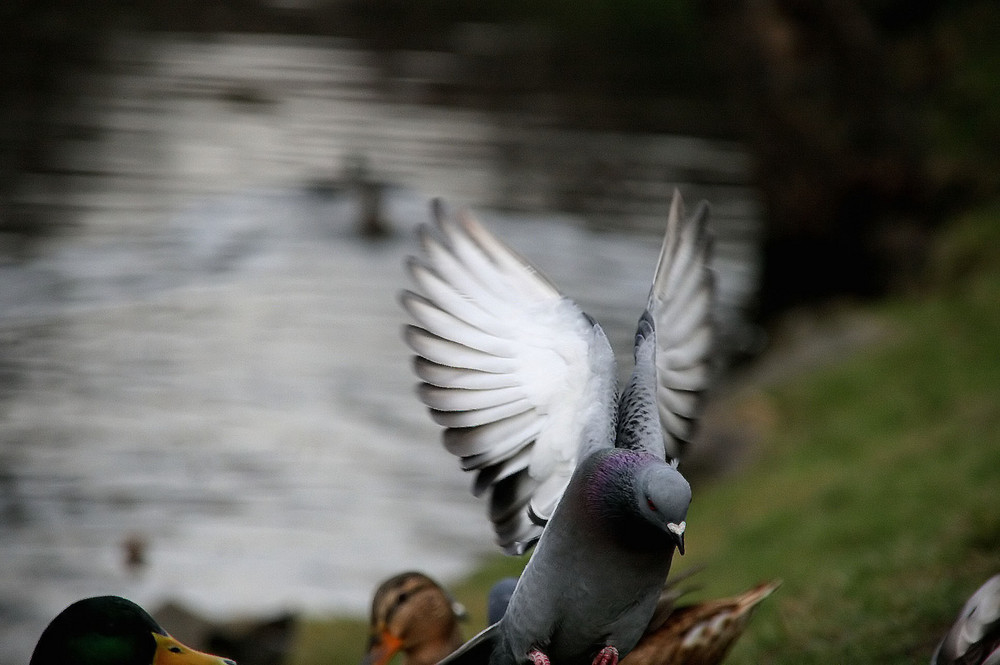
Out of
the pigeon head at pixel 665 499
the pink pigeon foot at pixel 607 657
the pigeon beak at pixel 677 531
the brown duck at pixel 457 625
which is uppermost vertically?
the pigeon head at pixel 665 499

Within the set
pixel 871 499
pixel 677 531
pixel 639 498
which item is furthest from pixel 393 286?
pixel 677 531

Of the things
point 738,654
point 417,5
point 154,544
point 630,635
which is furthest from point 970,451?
point 417,5

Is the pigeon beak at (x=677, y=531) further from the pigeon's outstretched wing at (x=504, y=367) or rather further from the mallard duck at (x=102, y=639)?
the mallard duck at (x=102, y=639)

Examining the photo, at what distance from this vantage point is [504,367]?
383 cm

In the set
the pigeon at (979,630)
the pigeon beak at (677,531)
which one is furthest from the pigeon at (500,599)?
the pigeon at (979,630)

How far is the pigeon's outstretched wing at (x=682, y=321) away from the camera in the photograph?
398 centimetres

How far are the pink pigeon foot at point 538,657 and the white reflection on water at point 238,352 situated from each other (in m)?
4.57

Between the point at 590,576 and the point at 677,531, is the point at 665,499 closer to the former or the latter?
the point at 677,531

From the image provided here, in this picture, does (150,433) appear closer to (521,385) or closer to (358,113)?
(521,385)

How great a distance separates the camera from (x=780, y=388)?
32.7 ft

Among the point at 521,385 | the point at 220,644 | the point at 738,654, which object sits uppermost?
the point at 521,385

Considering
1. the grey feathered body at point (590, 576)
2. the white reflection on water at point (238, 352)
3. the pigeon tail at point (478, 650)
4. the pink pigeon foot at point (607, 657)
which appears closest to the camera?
the grey feathered body at point (590, 576)

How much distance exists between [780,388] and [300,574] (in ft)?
13.6

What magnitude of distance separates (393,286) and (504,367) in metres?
9.81
